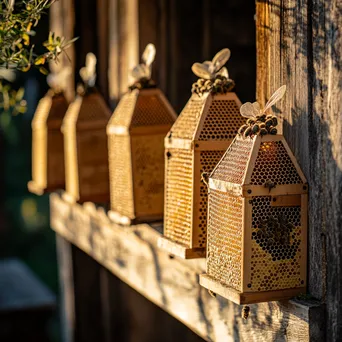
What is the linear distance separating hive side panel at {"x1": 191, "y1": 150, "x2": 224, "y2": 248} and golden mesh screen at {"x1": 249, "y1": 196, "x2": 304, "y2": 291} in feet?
1.32

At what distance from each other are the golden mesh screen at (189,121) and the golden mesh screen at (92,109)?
49.7 inches

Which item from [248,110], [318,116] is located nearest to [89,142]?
[248,110]

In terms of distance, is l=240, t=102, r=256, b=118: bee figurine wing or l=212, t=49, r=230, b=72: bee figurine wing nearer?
l=240, t=102, r=256, b=118: bee figurine wing

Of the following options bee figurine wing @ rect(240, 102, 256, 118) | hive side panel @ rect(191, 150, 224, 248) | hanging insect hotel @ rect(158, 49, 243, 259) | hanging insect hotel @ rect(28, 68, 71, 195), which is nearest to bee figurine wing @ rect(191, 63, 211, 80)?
hanging insect hotel @ rect(158, 49, 243, 259)

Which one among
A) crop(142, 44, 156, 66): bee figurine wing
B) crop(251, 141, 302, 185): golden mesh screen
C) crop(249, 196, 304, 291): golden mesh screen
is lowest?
crop(249, 196, 304, 291): golden mesh screen

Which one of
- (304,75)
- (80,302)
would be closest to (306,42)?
(304,75)

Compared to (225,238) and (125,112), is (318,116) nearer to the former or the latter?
(225,238)

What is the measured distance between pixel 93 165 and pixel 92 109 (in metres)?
0.25

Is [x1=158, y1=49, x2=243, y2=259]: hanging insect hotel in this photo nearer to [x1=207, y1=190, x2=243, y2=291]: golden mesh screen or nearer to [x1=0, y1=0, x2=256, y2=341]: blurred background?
[x1=207, y1=190, x2=243, y2=291]: golden mesh screen

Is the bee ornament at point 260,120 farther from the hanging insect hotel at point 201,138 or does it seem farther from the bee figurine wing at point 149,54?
the bee figurine wing at point 149,54

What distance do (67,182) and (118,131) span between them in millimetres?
1022

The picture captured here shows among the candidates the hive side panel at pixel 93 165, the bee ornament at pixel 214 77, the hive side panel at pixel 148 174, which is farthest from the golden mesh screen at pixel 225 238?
the hive side panel at pixel 93 165

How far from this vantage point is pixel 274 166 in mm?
2172

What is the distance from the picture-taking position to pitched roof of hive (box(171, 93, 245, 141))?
8.36 feet
